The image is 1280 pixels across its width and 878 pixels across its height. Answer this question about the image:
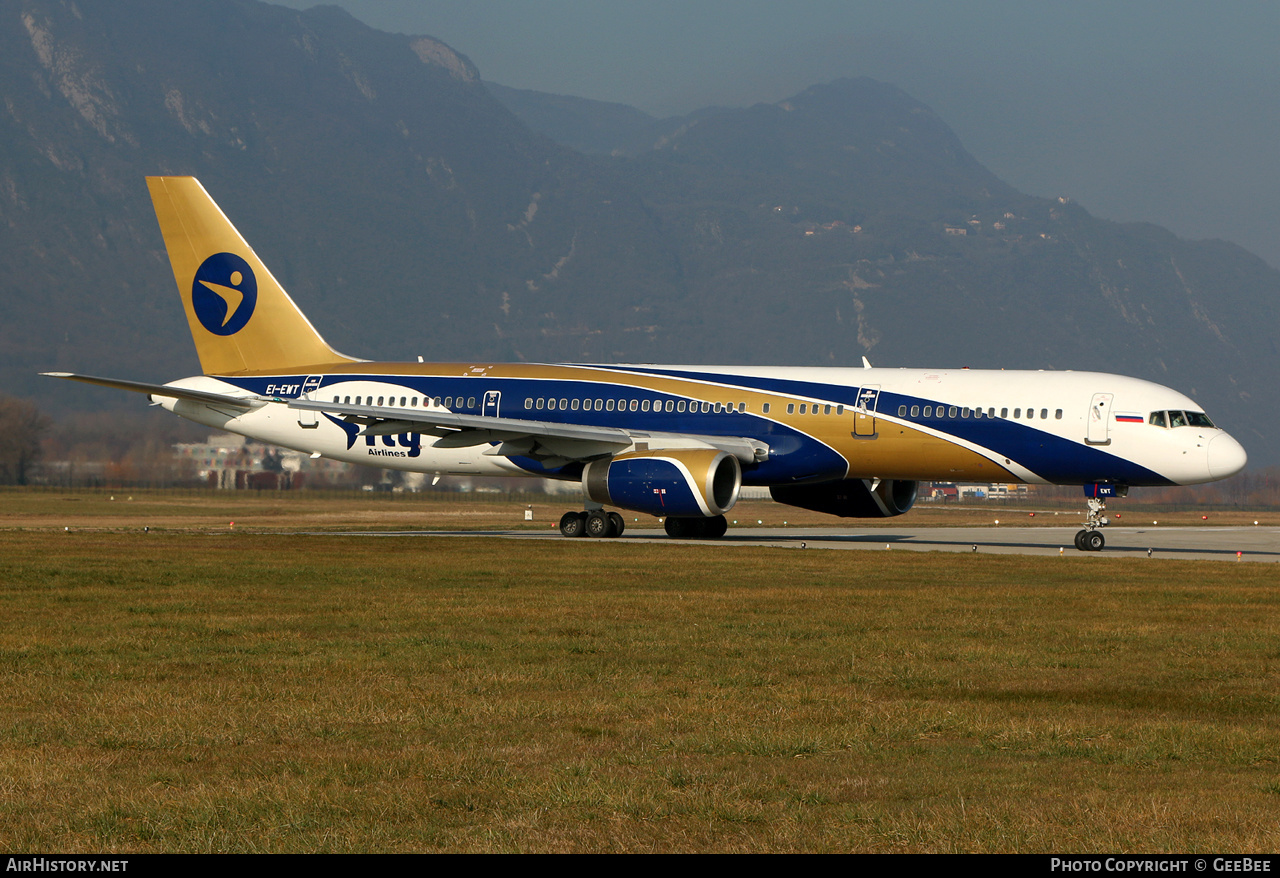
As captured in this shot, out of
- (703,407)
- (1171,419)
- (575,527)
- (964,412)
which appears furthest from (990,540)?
(575,527)

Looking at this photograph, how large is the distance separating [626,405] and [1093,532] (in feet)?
37.3

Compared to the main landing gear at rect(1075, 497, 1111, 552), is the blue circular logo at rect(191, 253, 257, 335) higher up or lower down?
higher up

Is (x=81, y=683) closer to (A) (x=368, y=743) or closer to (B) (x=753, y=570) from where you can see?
(A) (x=368, y=743)

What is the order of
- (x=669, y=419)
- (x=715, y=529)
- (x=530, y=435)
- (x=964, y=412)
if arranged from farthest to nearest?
1. (x=715, y=529)
2. (x=669, y=419)
3. (x=530, y=435)
4. (x=964, y=412)

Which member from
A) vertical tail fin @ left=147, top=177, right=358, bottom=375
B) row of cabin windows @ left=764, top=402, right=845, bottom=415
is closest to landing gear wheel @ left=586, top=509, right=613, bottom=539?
row of cabin windows @ left=764, top=402, right=845, bottom=415

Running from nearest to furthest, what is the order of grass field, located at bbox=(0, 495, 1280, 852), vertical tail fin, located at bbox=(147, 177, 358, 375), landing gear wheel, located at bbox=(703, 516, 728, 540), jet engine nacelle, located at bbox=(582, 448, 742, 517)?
grass field, located at bbox=(0, 495, 1280, 852) → jet engine nacelle, located at bbox=(582, 448, 742, 517) → landing gear wheel, located at bbox=(703, 516, 728, 540) → vertical tail fin, located at bbox=(147, 177, 358, 375)

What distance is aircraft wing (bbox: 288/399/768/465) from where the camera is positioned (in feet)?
→ 111

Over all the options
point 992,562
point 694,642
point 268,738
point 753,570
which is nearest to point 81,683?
point 268,738

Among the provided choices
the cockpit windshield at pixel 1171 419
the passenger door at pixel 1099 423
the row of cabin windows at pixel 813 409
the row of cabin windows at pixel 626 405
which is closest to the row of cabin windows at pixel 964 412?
the passenger door at pixel 1099 423

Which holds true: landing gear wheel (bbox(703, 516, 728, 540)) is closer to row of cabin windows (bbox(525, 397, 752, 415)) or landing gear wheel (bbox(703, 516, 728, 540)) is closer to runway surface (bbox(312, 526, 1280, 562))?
runway surface (bbox(312, 526, 1280, 562))

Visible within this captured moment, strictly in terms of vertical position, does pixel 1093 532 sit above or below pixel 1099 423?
below

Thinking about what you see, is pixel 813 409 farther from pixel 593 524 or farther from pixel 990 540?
pixel 990 540

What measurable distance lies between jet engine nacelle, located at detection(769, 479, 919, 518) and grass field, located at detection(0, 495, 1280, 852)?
15550mm

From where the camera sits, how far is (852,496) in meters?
36.8
